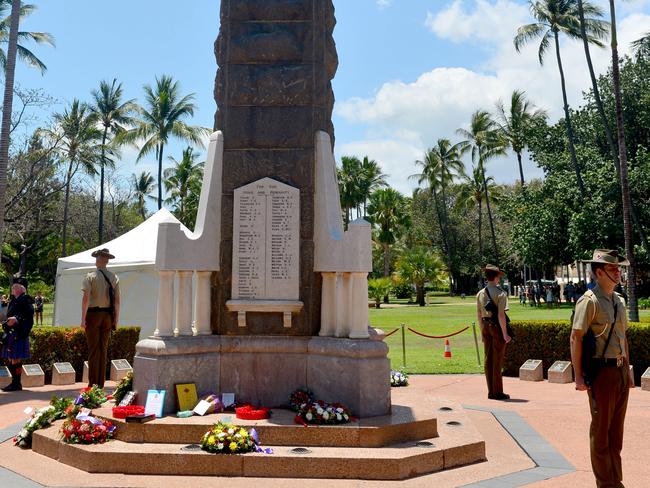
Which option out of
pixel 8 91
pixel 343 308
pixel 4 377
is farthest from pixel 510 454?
pixel 8 91

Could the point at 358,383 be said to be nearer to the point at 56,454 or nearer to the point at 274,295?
the point at 274,295

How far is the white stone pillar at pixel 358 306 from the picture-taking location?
→ 23.2 ft

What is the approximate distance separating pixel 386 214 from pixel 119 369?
1869 inches

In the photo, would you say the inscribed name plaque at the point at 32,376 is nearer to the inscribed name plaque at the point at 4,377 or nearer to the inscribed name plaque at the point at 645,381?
the inscribed name plaque at the point at 4,377

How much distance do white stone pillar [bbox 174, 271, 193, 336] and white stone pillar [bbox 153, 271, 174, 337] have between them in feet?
0.27

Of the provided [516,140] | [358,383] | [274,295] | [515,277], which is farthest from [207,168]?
[515,277]

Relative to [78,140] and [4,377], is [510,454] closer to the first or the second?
[4,377]

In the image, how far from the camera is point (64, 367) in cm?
1142

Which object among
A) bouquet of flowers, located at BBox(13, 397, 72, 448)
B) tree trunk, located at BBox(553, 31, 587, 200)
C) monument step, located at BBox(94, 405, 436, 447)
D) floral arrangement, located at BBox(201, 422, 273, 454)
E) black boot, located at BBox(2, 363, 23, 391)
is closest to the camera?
floral arrangement, located at BBox(201, 422, 273, 454)

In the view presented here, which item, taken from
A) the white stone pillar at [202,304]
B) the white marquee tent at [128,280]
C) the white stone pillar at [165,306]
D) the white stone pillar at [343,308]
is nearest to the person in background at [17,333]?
the white stone pillar at [165,306]

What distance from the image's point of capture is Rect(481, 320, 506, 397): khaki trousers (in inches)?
376

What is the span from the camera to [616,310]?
4824mm

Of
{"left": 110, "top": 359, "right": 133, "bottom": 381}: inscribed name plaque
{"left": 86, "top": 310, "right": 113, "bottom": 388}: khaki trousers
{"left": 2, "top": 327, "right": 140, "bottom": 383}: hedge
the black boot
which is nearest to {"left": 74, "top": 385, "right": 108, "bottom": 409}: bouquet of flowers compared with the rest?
{"left": 86, "top": 310, "right": 113, "bottom": 388}: khaki trousers

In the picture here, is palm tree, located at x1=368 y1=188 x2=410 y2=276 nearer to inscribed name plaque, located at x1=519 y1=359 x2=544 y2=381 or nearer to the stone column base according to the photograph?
inscribed name plaque, located at x1=519 y1=359 x2=544 y2=381
